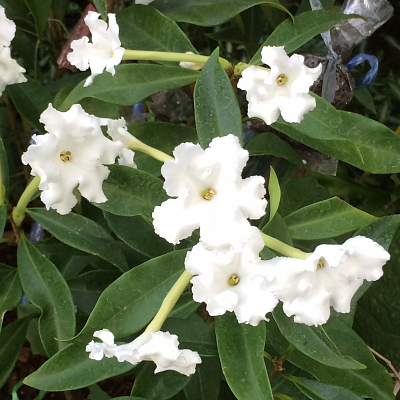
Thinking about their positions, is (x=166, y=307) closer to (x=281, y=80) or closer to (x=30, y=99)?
(x=281, y=80)

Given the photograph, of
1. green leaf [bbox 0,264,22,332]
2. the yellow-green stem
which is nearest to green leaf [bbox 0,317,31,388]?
green leaf [bbox 0,264,22,332]

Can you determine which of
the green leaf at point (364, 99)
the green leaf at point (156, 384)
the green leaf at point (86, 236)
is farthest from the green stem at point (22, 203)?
the green leaf at point (364, 99)

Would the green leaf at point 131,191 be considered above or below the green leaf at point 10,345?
above

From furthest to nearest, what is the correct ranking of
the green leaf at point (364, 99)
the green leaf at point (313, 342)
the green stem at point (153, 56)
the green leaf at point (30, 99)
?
the green leaf at point (364, 99) < the green leaf at point (30, 99) < the green stem at point (153, 56) < the green leaf at point (313, 342)

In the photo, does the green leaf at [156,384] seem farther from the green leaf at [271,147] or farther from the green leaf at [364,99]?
the green leaf at [364,99]

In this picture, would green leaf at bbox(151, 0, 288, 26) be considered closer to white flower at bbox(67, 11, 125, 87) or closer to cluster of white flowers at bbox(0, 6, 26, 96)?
white flower at bbox(67, 11, 125, 87)

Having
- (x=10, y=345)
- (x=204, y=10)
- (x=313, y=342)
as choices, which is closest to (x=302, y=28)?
(x=204, y=10)

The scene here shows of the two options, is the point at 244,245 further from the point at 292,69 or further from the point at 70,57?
the point at 70,57

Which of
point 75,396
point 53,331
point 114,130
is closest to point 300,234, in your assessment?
point 114,130
